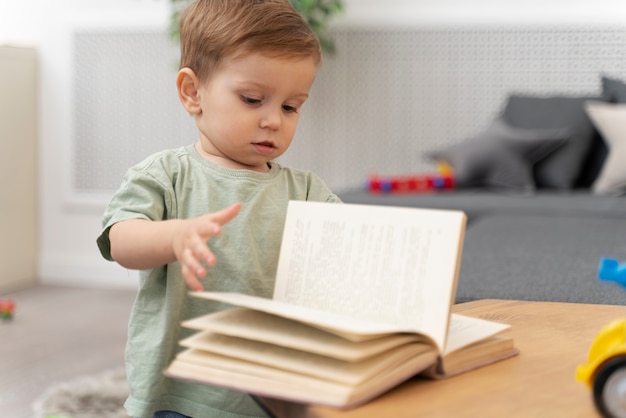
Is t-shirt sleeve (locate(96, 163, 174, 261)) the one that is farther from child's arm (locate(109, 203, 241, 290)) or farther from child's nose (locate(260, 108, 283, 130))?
child's nose (locate(260, 108, 283, 130))

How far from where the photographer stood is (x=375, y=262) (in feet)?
2.46

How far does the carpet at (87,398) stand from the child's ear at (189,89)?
4.40ft

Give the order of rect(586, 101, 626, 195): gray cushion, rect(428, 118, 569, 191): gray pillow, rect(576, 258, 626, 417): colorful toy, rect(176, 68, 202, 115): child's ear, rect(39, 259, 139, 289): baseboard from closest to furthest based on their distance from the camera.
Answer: rect(576, 258, 626, 417): colorful toy, rect(176, 68, 202, 115): child's ear, rect(586, 101, 626, 195): gray cushion, rect(428, 118, 569, 191): gray pillow, rect(39, 259, 139, 289): baseboard

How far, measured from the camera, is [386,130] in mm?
3736

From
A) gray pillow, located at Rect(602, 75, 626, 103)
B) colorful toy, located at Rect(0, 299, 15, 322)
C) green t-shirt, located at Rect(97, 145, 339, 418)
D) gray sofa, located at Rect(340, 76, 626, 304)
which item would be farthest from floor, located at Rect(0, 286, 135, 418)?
gray pillow, located at Rect(602, 75, 626, 103)

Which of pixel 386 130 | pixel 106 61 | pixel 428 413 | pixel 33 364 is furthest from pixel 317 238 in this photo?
pixel 106 61

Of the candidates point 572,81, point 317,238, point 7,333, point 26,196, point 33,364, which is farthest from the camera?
point 26,196

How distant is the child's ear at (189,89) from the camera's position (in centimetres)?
102

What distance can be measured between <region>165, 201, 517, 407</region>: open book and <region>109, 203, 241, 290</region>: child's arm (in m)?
0.03

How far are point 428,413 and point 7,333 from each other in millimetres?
2610

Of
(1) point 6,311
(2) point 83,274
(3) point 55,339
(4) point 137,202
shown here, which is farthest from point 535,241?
(2) point 83,274

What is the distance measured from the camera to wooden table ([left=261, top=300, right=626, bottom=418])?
25.9 inches

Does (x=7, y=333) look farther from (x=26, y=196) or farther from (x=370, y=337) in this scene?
(x=370, y=337)

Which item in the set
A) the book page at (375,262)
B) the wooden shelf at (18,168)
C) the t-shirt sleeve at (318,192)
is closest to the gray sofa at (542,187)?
the t-shirt sleeve at (318,192)
